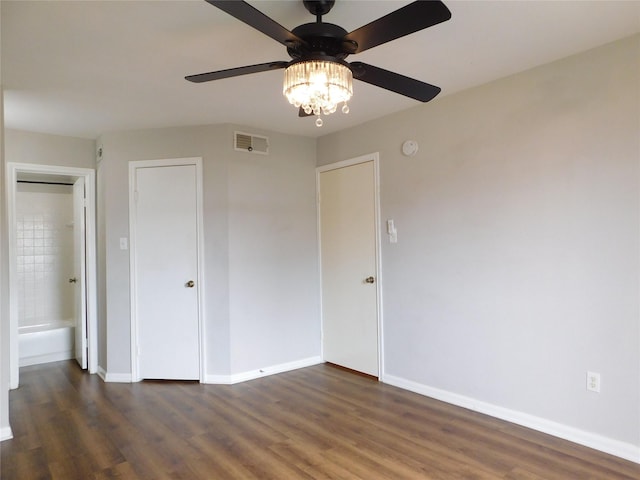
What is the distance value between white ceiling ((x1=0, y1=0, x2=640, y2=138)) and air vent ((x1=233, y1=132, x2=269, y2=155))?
1.33ft

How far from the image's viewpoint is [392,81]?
1782mm

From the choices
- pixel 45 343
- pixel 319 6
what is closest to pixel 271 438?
pixel 319 6

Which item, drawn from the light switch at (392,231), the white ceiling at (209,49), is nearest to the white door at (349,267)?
the light switch at (392,231)

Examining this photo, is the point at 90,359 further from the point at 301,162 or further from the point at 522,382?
the point at 522,382

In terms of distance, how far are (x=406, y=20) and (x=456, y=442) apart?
2366 millimetres

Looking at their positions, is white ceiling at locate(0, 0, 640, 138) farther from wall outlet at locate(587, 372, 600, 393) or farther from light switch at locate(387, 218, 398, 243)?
wall outlet at locate(587, 372, 600, 393)

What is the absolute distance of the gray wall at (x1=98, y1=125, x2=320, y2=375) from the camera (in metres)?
3.60

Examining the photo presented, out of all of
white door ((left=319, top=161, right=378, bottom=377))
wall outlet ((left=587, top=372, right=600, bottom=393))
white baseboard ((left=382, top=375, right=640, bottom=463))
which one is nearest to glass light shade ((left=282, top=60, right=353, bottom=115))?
white door ((left=319, top=161, right=378, bottom=377))

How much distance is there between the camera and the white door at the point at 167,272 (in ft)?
11.9

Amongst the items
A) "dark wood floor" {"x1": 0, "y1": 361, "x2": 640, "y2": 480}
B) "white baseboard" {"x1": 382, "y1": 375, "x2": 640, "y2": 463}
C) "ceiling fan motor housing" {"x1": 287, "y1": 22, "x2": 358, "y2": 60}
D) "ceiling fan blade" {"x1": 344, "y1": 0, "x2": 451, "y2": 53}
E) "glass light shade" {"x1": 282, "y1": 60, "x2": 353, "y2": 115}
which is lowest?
"dark wood floor" {"x1": 0, "y1": 361, "x2": 640, "y2": 480}

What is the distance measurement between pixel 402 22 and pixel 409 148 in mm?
1972

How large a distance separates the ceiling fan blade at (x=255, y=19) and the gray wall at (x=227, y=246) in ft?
7.26

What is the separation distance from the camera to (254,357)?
3719 millimetres

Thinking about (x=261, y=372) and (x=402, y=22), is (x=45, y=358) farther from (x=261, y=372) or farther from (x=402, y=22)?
(x=402, y=22)
